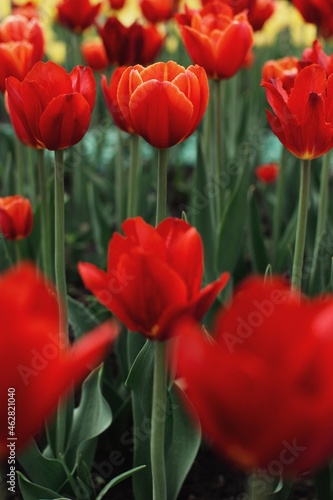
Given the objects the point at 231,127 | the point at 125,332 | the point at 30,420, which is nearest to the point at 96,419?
the point at 125,332

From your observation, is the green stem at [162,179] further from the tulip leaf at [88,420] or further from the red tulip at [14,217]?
the red tulip at [14,217]

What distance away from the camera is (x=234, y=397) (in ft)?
1.62

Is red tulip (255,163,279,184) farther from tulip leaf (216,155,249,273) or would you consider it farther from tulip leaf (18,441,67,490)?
tulip leaf (18,441,67,490)

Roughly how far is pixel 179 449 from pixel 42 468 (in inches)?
8.4

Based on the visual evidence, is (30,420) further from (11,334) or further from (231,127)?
(231,127)

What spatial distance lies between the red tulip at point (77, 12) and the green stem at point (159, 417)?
1406mm

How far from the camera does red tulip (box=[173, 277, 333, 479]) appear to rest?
19.1 inches

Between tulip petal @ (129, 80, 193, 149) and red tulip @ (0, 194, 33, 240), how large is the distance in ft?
1.56

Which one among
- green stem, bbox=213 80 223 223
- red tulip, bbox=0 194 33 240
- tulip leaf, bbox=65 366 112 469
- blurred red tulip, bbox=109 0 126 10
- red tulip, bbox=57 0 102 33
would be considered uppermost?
red tulip, bbox=57 0 102 33

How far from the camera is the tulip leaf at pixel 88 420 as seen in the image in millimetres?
1260

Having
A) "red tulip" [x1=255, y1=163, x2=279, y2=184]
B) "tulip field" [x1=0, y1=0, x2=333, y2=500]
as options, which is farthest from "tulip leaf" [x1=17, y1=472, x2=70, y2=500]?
"red tulip" [x1=255, y1=163, x2=279, y2=184]

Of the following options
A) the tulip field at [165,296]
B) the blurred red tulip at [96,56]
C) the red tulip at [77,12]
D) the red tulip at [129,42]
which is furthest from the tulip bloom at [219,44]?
the blurred red tulip at [96,56]

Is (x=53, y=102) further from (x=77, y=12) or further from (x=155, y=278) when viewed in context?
(x=77, y=12)

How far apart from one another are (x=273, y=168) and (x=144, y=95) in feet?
4.69
